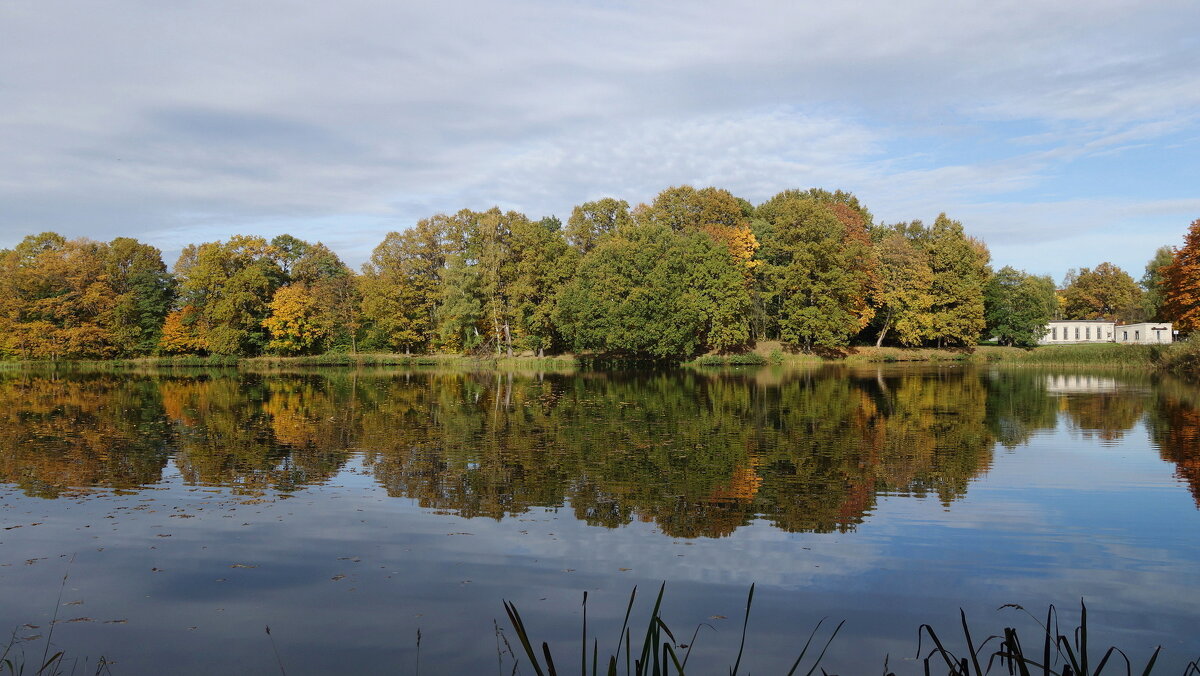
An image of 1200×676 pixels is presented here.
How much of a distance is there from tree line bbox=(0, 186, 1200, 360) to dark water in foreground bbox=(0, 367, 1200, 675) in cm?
3557

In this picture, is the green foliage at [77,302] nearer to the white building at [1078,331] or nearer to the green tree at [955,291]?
the green tree at [955,291]

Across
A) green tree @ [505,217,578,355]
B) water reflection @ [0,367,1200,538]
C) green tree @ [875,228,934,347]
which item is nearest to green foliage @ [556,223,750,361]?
green tree @ [505,217,578,355]

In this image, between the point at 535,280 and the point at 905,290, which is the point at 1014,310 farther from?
the point at 535,280

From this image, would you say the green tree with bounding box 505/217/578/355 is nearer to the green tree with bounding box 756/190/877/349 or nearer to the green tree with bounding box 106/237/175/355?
the green tree with bounding box 756/190/877/349

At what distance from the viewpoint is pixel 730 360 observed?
57688 millimetres

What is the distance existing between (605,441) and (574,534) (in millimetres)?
7920

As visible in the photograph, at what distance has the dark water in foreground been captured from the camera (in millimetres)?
6621

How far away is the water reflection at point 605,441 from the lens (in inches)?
471

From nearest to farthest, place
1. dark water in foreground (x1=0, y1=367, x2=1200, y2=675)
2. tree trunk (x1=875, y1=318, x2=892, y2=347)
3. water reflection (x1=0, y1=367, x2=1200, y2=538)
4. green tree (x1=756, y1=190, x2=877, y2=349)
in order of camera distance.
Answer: dark water in foreground (x1=0, y1=367, x2=1200, y2=675), water reflection (x1=0, y1=367, x2=1200, y2=538), green tree (x1=756, y1=190, x2=877, y2=349), tree trunk (x1=875, y1=318, x2=892, y2=347)

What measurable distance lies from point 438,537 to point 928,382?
34077mm

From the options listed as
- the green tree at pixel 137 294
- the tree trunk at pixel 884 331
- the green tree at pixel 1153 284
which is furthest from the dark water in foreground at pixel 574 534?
the green tree at pixel 1153 284

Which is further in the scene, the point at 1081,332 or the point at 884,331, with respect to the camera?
the point at 1081,332

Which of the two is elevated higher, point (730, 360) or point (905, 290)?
point (905, 290)

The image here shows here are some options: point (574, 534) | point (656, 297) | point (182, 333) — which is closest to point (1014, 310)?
point (656, 297)
